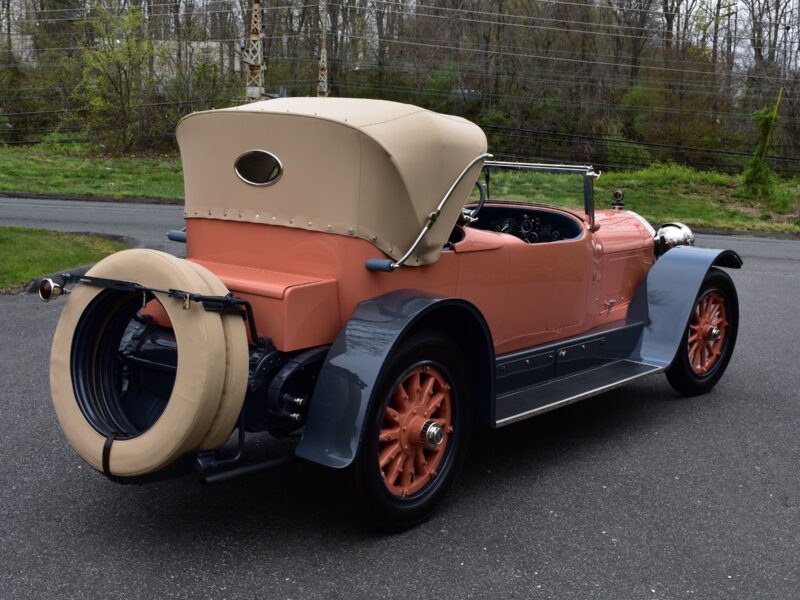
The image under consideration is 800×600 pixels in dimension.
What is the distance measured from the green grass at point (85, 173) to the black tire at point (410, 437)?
1711 centimetres

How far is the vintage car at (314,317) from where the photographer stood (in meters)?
3.24

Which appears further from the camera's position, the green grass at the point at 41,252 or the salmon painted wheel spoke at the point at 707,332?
the green grass at the point at 41,252

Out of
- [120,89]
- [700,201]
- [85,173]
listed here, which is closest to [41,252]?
[85,173]

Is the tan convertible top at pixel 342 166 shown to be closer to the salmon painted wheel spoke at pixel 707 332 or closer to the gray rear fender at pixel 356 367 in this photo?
the gray rear fender at pixel 356 367

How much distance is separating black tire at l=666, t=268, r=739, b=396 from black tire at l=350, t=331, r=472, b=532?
2169mm

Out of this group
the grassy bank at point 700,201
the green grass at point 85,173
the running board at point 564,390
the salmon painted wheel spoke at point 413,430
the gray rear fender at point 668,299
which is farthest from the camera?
the green grass at point 85,173

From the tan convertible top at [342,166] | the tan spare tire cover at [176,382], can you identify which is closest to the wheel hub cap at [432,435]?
the tan convertible top at [342,166]

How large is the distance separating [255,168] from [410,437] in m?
1.44

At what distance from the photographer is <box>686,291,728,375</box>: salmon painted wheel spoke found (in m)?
5.69

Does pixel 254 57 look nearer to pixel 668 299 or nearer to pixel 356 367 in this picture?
pixel 668 299

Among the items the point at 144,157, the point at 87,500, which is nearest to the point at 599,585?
the point at 87,500

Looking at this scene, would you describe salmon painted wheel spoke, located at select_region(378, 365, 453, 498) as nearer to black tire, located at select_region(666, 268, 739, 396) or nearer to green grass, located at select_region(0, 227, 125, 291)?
black tire, located at select_region(666, 268, 739, 396)

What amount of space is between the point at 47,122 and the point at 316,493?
1282 inches

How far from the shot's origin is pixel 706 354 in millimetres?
5836
